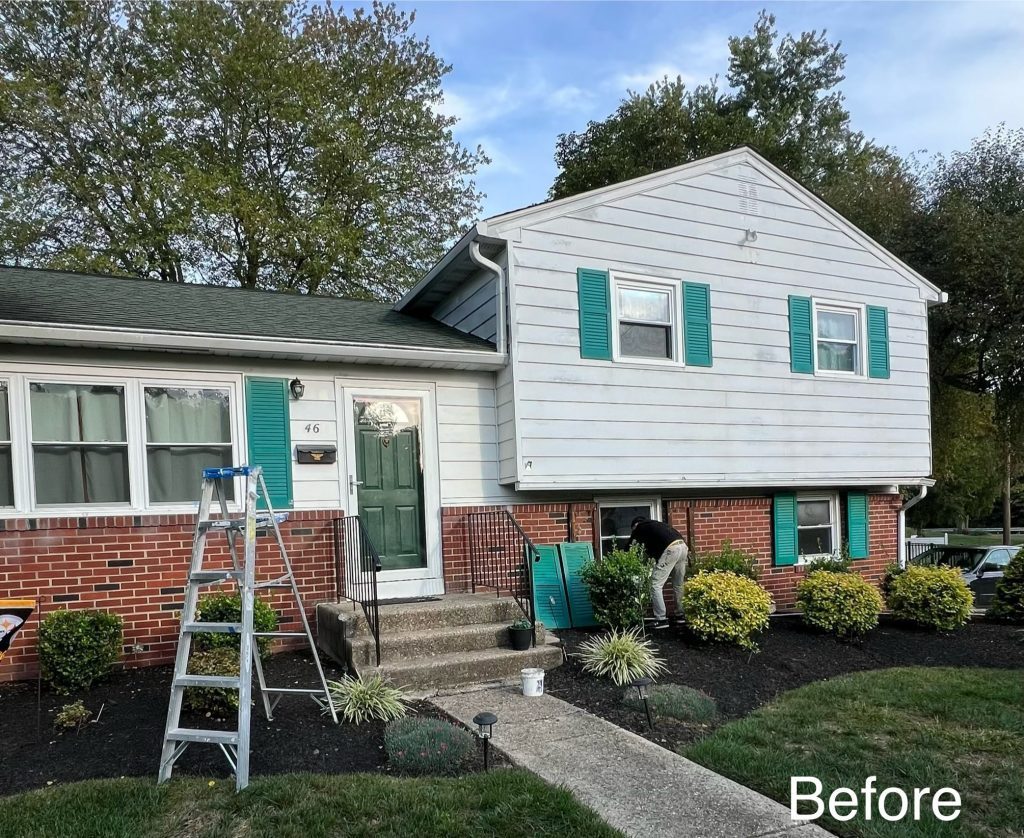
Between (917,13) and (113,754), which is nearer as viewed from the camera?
(113,754)

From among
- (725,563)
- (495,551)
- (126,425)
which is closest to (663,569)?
(725,563)

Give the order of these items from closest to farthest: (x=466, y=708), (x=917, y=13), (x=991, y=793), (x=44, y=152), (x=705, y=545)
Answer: (x=991, y=793)
(x=466, y=708)
(x=917, y=13)
(x=705, y=545)
(x=44, y=152)

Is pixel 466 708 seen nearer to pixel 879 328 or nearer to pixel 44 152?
pixel 879 328

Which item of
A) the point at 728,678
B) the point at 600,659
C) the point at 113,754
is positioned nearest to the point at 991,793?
the point at 728,678

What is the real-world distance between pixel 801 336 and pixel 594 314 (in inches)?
124

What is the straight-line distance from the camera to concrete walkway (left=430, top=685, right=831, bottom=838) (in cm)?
355

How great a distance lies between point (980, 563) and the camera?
12.5 meters

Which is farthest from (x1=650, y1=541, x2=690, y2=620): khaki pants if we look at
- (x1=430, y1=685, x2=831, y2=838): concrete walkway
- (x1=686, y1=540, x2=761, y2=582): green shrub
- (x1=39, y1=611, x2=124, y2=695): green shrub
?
(x1=39, y1=611, x2=124, y2=695): green shrub

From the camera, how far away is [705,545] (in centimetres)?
917

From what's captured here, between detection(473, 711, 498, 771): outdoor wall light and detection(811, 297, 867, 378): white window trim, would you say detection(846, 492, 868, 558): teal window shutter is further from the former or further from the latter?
detection(473, 711, 498, 771): outdoor wall light

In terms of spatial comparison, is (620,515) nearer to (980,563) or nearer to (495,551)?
(495,551)

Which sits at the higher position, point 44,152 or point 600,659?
point 44,152

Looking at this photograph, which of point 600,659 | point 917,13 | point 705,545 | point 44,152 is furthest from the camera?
point 44,152

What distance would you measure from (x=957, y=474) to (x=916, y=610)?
71.1 feet
